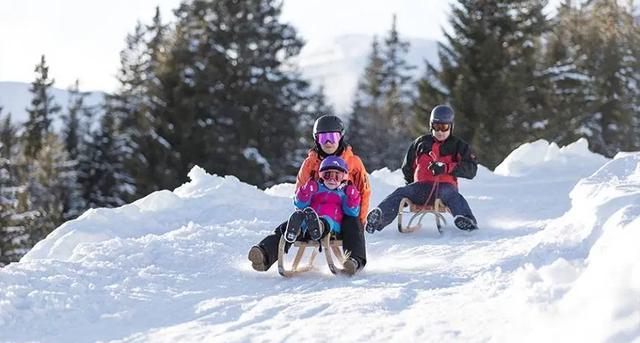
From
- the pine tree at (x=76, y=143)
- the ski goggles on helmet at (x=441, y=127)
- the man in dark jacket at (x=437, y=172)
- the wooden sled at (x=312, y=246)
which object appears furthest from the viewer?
the pine tree at (x=76, y=143)

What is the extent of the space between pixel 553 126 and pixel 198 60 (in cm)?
1351

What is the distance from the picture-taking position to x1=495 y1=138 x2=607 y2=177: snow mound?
15.0 metres

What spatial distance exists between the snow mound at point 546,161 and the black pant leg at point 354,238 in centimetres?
902

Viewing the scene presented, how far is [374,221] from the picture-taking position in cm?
808

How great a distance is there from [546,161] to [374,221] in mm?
8837

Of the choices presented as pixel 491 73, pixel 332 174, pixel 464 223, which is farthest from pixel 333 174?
pixel 491 73

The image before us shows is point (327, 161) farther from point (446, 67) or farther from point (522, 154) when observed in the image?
point (446, 67)

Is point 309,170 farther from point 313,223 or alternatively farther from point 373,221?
point 373,221

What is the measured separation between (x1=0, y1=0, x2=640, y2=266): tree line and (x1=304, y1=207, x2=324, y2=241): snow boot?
1934cm

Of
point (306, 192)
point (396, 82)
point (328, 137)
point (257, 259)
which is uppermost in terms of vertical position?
point (396, 82)

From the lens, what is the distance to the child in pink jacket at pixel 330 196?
20.5 ft

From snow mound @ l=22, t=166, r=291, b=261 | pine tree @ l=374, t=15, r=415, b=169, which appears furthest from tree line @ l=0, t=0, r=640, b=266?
snow mound @ l=22, t=166, r=291, b=261

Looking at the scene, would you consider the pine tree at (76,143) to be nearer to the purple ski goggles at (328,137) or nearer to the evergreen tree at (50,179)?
the evergreen tree at (50,179)

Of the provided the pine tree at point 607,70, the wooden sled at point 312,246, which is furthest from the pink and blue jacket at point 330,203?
Result: the pine tree at point 607,70
